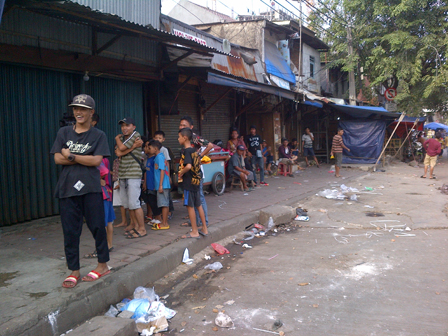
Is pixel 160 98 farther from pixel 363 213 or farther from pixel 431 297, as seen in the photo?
pixel 431 297

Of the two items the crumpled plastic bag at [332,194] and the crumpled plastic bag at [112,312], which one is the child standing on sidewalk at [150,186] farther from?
the crumpled plastic bag at [332,194]

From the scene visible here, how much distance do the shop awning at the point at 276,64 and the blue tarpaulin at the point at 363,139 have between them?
3.55 m

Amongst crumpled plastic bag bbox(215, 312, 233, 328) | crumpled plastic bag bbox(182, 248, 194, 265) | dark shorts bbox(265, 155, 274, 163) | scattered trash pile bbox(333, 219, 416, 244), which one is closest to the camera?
crumpled plastic bag bbox(215, 312, 233, 328)

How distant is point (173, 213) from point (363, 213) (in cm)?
408

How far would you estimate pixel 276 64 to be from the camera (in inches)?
639

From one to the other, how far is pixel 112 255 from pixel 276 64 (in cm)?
1345

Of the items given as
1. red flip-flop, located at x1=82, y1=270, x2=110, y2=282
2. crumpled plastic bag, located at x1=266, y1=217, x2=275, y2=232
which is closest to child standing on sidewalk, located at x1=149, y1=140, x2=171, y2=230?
crumpled plastic bag, located at x1=266, y1=217, x2=275, y2=232

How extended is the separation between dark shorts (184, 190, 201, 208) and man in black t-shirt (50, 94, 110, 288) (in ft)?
6.63

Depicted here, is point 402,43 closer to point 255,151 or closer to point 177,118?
point 255,151

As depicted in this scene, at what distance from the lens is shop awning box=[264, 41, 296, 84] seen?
50.8ft

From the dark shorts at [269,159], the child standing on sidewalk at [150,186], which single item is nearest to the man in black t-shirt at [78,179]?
the child standing on sidewalk at [150,186]

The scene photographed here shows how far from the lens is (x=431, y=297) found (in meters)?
3.78

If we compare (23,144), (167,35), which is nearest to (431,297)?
(167,35)

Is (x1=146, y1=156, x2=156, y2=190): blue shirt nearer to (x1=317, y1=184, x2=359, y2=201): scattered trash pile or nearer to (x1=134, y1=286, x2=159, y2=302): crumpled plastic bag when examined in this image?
(x1=134, y1=286, x2=159, y2=302): crumpled plastic bag
